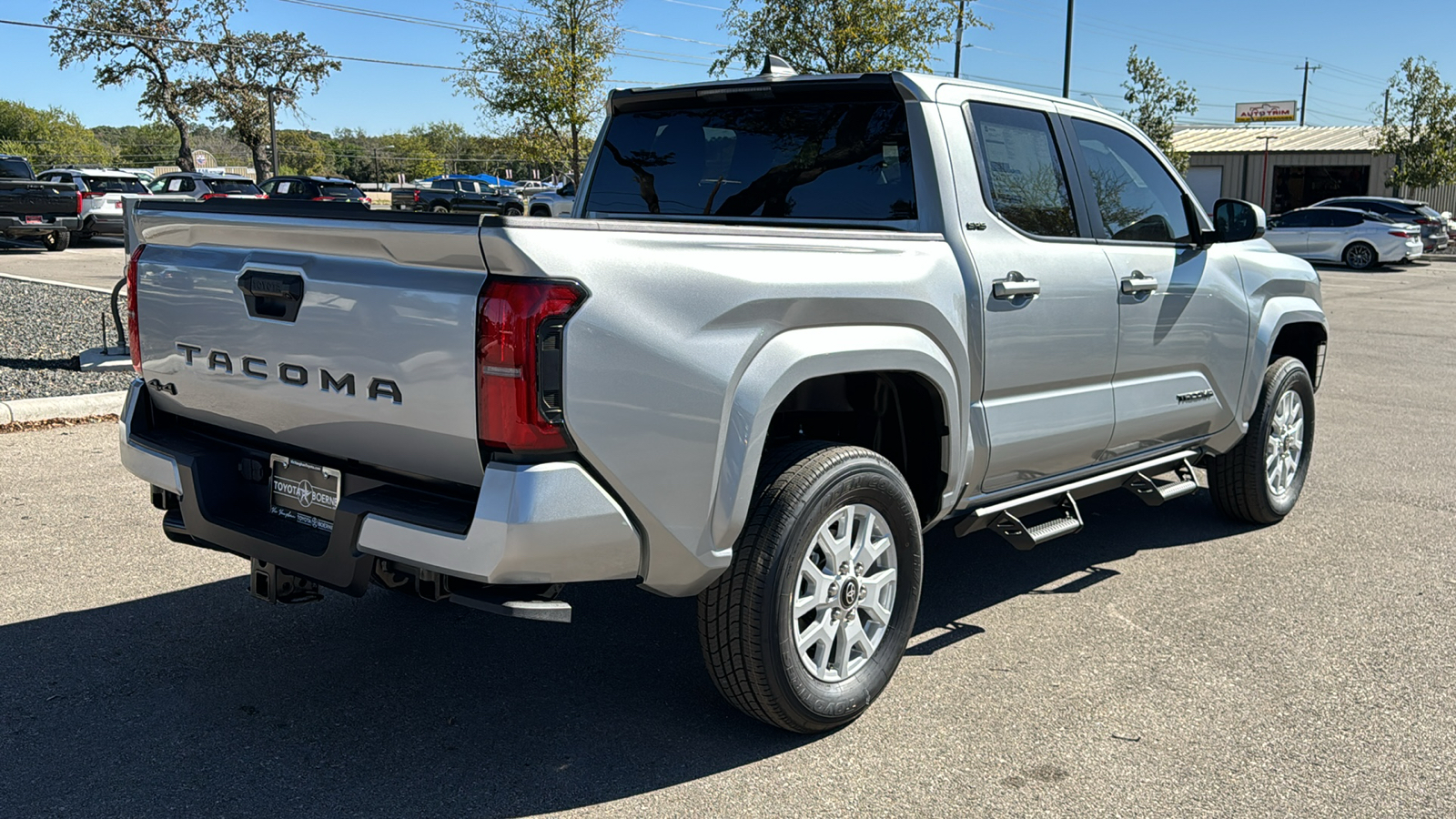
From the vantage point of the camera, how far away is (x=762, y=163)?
4.44m

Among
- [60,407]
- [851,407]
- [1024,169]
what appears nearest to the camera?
[851,407]

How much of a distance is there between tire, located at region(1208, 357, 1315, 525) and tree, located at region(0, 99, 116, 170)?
323ft

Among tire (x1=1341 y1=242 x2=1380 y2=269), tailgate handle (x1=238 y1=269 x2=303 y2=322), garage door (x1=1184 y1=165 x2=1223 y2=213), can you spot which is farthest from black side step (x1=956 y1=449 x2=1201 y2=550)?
garage door (x1=1184 y1=165 x2=1223 y2=213)

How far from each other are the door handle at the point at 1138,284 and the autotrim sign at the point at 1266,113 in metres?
69.5

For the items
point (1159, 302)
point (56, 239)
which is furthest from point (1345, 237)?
point (56, 239)

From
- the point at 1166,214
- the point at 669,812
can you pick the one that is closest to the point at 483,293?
the point at 669,812

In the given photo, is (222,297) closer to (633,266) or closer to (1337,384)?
(633,266)

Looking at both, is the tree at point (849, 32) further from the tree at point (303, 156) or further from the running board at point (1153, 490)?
the tree at point (303, 156)

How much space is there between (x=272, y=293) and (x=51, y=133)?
124m

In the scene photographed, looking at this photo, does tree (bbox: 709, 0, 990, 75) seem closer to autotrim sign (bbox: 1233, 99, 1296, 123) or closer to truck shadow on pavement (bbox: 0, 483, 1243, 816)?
truck shadow on pavement (bbox: 0, 483, 1243, 816)

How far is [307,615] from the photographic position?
453 centimetres

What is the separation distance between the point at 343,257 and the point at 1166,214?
362 cm

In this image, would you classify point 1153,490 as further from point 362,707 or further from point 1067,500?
point 362,707

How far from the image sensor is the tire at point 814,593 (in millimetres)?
3316
